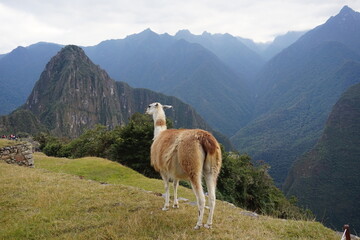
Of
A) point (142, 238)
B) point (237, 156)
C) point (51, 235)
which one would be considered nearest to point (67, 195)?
point (51, 235)

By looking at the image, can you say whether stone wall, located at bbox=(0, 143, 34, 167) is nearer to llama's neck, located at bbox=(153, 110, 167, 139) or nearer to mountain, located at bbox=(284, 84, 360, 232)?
llama's neck, located at bbox=(153, 110, 167, 139)

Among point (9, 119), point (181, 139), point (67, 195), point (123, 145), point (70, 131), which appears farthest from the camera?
point (70, 131)

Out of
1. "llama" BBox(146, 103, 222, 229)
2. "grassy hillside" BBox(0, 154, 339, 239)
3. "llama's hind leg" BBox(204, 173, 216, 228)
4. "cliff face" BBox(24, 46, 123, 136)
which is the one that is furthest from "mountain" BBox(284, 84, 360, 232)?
"cliff face" BBox(24, 46, 123, 136)

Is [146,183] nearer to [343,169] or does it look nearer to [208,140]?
[208,140]

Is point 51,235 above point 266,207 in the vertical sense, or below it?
above

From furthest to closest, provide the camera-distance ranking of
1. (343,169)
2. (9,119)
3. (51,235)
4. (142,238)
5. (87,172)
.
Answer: (9,119), (343,169), (87,172), (51,235), (142,238)

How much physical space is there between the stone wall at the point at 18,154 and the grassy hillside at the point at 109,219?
8.08 metres

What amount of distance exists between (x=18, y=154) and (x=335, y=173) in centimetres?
11638

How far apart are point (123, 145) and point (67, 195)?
63.6ft

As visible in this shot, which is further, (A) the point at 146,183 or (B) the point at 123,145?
(B) the point at 123,145

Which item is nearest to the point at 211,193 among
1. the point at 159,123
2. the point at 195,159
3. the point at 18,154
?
the point at 195,159

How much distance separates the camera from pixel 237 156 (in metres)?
33.5

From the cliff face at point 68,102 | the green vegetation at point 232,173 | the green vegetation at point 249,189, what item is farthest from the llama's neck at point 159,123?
the cliff face at point 68,102

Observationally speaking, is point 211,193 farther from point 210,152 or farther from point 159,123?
point 159,123
